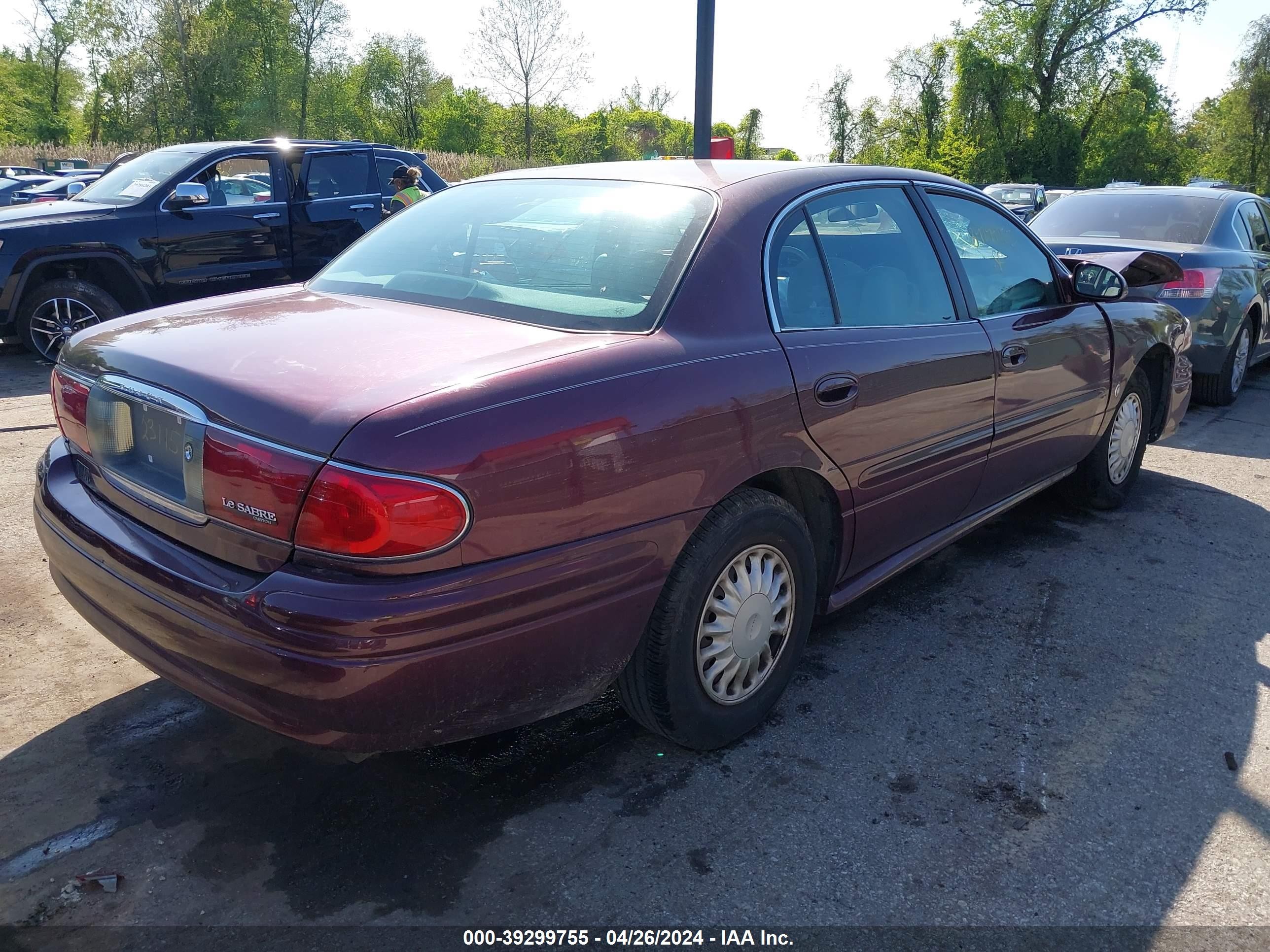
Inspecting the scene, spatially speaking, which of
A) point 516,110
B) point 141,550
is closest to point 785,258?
point 141,550

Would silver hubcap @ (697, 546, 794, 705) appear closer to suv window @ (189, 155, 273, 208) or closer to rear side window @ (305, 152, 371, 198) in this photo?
suv window @ (189, 155, 273, 208)

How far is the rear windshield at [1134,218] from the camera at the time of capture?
771cm

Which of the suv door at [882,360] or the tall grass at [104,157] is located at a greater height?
the tall grass at [104,157]

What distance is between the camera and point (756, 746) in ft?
9.53

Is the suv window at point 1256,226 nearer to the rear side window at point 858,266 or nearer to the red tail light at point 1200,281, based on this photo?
the red tail light at point 1200,281

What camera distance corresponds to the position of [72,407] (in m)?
2.74

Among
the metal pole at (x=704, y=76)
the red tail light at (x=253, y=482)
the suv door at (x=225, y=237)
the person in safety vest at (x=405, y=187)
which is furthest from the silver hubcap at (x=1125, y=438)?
the suv door at (x=225, y=237)

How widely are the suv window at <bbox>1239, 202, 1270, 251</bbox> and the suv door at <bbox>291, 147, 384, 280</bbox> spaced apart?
298 inches

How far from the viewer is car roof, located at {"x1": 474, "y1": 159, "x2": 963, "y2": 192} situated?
10.0 ft

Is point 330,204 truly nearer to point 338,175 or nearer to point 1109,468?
point 338,175

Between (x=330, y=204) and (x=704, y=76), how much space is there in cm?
380

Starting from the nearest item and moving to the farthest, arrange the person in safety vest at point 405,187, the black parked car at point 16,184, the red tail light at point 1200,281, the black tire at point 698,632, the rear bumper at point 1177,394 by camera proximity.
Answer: the black tire at point 698,632 → the rear bumper at point 1177,394 → the red tail light at point 1200,281 → the person in safety vest at point 405,187 → the black parked car at point 16,184

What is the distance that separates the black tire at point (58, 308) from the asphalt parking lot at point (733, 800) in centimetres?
486

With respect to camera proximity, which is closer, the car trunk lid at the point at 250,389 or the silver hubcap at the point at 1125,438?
the car trunk lid at the point at 250,389
